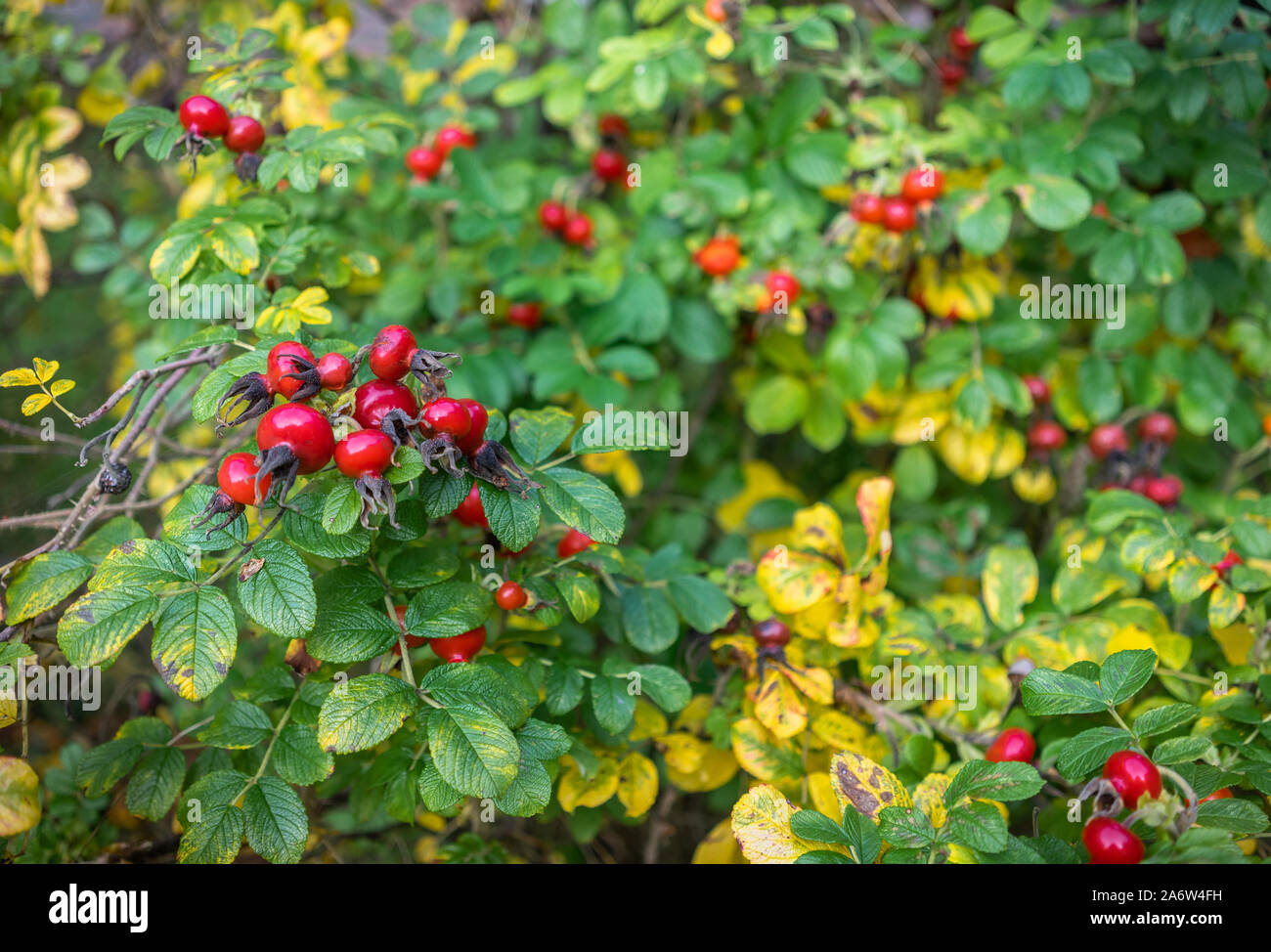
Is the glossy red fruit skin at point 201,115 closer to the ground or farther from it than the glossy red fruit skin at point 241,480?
farther from it

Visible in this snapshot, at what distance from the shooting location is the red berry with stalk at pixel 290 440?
0.76 metres

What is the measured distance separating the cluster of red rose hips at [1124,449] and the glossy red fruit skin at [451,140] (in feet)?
3.95

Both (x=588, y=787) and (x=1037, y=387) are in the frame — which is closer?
(x=588, y=787)

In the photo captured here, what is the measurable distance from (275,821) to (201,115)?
0.88 meters

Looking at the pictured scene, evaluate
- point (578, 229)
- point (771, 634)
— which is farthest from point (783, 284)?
point (771, 634)

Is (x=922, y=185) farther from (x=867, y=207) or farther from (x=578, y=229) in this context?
(x=578, y=229)

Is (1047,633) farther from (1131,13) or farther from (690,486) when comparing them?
(1131,13)

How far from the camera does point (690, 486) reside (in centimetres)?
188

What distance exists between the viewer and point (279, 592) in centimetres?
80

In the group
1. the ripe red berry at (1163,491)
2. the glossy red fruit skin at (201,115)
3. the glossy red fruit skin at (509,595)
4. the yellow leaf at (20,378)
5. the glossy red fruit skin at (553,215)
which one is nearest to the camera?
the yellow leaf at (20,378)

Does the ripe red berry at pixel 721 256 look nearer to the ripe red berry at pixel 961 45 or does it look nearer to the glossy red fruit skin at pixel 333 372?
the ripe red berry at pixel 961 45

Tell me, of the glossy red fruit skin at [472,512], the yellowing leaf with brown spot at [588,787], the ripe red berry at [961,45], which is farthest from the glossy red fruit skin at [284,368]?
the ripe red berry at [961,45]

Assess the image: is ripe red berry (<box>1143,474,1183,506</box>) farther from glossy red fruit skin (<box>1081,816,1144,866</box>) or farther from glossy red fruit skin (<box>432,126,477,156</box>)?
glossy red fruit skin (<box>432,126,477,156</box>)
